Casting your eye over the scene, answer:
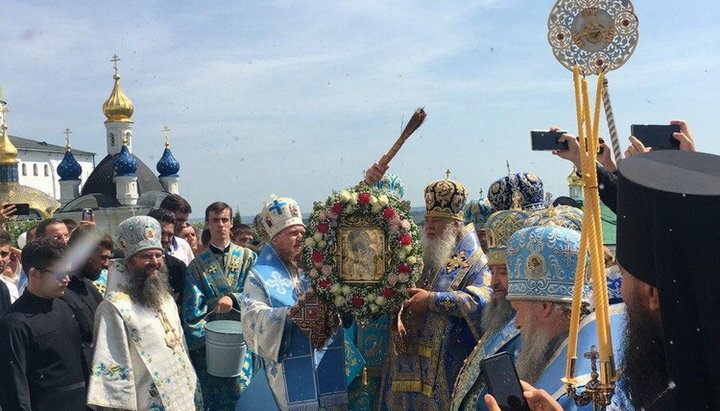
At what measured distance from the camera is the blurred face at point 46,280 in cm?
549

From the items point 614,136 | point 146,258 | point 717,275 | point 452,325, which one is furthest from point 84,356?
point 717,275

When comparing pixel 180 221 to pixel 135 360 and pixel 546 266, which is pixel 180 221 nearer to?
pixel 135 360

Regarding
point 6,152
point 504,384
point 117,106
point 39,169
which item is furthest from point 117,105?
point 504,384

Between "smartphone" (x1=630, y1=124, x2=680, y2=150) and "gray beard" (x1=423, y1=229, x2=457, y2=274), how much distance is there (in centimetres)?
216

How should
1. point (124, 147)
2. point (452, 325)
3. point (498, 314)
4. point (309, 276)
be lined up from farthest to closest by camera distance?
1. point (124, 147)
2. point (452, 325)
3. point (309, 276)
4. point (498, 314)

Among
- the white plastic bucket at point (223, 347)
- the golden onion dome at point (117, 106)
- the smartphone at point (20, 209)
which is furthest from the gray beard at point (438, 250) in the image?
the golden onion dome at point (117, 106)

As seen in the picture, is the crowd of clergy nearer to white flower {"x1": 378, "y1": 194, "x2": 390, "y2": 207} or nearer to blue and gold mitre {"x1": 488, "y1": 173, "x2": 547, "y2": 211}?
blue and gold mitre {"x1": 488, "y1": 173, "x2": 547, "y2": 211}

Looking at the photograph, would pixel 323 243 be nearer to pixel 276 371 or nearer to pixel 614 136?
pixel 276 371

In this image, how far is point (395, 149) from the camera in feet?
18.4

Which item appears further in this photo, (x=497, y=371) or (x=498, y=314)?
(x=498, y=314)

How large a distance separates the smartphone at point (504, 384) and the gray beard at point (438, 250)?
3.31 meters

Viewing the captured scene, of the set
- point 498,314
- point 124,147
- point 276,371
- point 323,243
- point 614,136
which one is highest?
point 124,147

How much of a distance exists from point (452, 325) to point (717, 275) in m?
3.88

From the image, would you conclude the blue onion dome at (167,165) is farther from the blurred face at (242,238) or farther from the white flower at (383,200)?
the white flower at (383,200)
